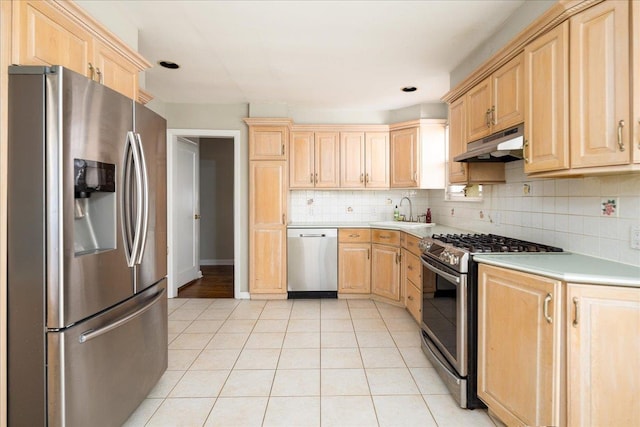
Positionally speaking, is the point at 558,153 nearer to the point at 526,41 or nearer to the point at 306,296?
the point at 526,41

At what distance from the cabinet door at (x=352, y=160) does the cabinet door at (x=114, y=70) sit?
8.50 feet

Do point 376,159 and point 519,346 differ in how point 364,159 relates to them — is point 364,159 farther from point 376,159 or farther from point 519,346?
point 519,346

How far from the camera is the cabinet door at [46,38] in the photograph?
1351mm

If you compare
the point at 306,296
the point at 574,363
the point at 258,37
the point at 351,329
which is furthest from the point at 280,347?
the point at 258,37

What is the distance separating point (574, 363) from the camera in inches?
53.9

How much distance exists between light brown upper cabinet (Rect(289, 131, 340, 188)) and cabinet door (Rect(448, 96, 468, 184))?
163cm

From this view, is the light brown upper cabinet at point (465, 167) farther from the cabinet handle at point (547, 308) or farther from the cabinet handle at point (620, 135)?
the cabinet handle at point (547, 308)

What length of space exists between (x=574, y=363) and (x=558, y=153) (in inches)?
39.3

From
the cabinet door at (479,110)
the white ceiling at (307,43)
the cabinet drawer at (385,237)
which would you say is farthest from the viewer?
the cabinet drawer at (385,237)

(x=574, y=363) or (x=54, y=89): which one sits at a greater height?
(x=54, y=89)

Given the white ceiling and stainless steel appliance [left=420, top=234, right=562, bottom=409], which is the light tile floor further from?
the white ceiling

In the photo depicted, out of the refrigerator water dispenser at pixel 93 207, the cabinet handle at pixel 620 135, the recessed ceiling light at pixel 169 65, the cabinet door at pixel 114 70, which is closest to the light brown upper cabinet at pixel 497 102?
the cabinet handle at pixel 620 135

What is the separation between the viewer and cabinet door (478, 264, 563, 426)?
143cm

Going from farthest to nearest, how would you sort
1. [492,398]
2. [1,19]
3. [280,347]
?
[280,347] < [492,398] < [1,19]
